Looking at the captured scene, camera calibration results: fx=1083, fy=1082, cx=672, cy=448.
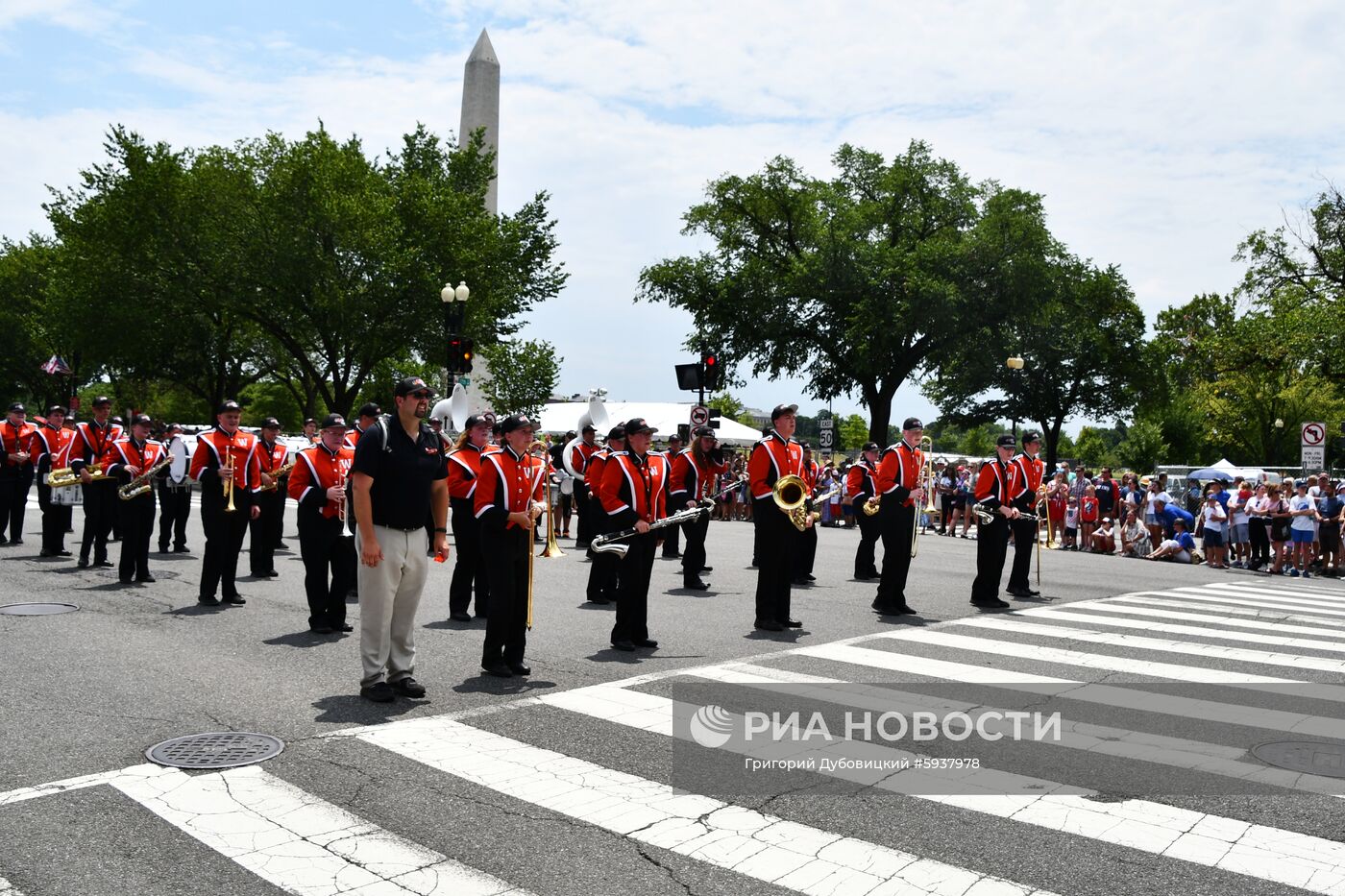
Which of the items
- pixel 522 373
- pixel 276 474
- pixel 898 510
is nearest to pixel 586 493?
pixel 276 474

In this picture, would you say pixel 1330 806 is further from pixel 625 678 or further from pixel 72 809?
pixel 72 809

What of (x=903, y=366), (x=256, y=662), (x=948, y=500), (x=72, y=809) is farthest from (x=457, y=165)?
(x=72, y=809)

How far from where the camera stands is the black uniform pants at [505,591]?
776 centimetres

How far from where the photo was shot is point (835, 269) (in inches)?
1730

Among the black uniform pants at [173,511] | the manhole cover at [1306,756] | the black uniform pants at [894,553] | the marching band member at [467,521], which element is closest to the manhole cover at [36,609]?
the marching band member at [467,521]

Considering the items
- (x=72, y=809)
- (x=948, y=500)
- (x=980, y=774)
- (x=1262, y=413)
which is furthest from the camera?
(x=1262, y=413)

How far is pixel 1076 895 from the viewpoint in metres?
4.15

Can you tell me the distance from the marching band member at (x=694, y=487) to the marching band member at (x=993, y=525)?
3.31m

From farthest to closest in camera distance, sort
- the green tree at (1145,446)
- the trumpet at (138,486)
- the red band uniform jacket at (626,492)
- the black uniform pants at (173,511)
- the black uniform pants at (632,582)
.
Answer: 1. the green tree at (1145,446)
2. the black uniform pants at (173,511)
3. the trumpet at (138,486)
4. the red band uniform jacket at (626,492)
5. the black uniform pants at (632,582)

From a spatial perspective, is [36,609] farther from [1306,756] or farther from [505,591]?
[1306,756]

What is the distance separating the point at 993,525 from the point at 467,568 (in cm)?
588

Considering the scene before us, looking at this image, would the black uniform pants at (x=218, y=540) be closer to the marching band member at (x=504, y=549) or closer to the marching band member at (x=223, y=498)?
the marching band member at (x=223, y=498)

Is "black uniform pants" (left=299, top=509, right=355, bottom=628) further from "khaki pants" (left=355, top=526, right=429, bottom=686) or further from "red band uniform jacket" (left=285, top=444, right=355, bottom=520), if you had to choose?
"khaki pants" (left=355, top=526, right=429, bottom=686)

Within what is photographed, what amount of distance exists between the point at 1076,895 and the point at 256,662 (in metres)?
6.14
